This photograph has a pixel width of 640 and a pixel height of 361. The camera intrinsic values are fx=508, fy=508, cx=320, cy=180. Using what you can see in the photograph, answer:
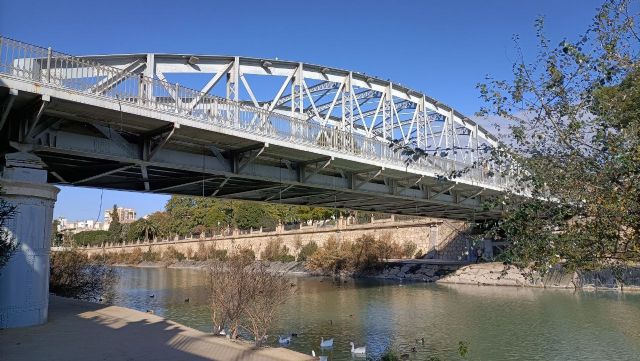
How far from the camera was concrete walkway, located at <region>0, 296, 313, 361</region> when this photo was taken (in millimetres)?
10203

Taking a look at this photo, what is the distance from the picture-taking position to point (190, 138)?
53.1ft

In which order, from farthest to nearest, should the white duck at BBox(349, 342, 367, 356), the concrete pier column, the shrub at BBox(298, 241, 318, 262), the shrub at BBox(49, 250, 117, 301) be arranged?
the shrub at BBox(298, 241, 318, 262)
the shrub at BBox(49, 250, 117, 301)
the white duck at BBox(349, 342, 367, 356)
the concrete pier column

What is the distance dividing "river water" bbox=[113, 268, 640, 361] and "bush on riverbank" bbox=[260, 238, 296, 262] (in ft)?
91.7

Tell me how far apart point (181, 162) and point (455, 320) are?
45.2 ft

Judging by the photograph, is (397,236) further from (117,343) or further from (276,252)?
(117,343)

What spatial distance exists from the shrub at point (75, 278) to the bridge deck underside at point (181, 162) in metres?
8.40

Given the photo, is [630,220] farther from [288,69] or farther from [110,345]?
Result: [288,69]

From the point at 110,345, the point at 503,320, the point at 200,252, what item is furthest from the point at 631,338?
the point at 200,252

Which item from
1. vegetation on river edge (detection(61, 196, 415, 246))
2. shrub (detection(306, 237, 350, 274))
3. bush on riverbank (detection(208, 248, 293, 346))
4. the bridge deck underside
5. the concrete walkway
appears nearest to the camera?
the concrete walkway

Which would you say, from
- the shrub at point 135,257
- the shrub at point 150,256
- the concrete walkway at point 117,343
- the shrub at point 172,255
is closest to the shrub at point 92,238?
the shrub at point 135,257

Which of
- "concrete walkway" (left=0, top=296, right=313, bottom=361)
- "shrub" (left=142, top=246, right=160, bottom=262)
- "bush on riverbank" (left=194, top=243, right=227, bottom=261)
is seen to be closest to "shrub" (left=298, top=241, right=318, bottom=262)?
"bush on riverbank" (left=194, top=243, right=227, bottom=261)

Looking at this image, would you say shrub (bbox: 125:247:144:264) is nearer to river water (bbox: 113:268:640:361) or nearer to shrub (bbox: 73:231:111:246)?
shrub (bbox: 73:231:111:246)

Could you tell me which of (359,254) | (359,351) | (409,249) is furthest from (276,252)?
(359,351)

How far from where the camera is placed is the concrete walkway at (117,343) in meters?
10.2
